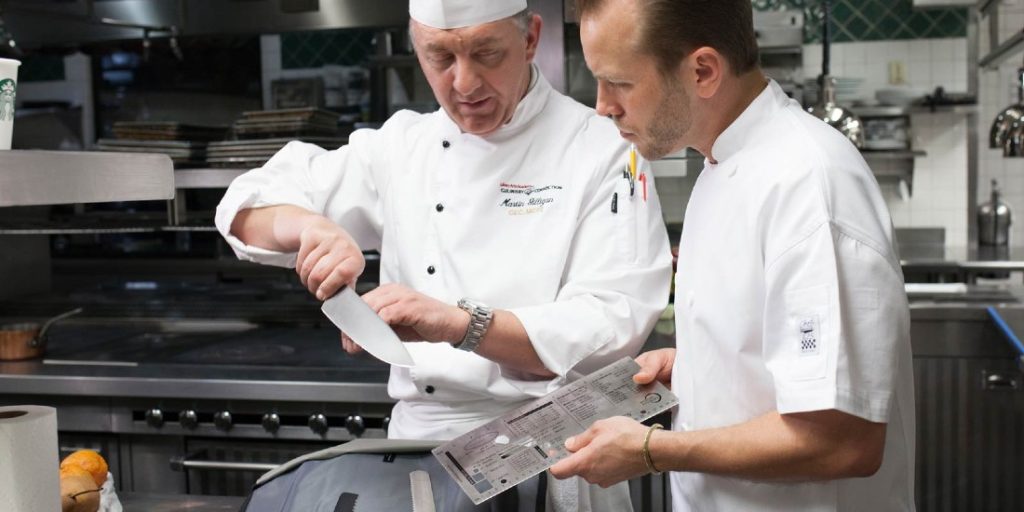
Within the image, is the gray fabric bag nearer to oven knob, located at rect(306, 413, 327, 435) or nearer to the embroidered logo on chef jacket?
the embroidered logo on chef jacket

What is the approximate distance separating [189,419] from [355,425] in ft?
1.57

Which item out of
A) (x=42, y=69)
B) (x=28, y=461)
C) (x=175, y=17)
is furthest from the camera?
(x=42, y=69)

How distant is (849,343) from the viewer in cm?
124

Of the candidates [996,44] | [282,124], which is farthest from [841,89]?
[282,124]

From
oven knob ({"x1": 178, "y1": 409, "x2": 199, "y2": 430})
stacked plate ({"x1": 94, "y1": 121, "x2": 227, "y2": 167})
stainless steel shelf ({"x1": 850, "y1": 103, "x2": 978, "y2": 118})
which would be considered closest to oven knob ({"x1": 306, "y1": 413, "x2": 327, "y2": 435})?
oven knob ({"x1": 178, "y1": 409, "x2": 199, "y2": 430})

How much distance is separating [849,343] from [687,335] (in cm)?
30

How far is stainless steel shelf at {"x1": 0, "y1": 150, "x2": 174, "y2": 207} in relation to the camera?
89 centimetres

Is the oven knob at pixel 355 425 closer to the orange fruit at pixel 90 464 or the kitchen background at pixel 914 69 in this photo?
the orange fruit at pixel 90 464

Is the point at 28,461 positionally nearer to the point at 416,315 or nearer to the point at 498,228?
the point at 416,315

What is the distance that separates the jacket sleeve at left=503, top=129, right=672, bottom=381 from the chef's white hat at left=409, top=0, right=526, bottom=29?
334 mm

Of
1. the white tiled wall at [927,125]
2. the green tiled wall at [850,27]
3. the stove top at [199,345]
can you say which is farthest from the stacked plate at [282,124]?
the white tiled wall at [927,125]

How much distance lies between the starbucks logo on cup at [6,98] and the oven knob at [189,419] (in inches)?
76.2

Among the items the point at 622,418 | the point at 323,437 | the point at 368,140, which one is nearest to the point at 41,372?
the point at 323,437

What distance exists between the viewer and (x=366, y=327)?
1.51 meters
